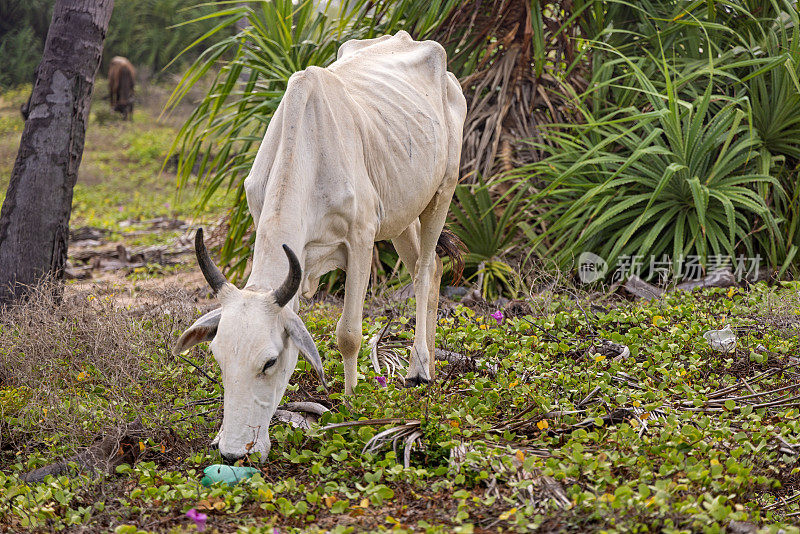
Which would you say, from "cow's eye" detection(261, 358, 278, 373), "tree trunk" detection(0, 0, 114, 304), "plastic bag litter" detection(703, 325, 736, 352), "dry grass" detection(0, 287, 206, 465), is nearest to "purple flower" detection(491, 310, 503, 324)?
"plastic bag litter" detection(703, 325, 736, 352)

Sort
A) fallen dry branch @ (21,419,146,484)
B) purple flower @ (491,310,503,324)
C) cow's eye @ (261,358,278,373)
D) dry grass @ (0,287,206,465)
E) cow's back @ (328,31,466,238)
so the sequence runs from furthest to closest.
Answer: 1. purple flower @ (491,310,503,324)
2. cow's back @ (328,31,466,238)
3. dry grass @ (0,287,206,465)
4. fallen dry branch @ (21,419,146,484)
5. cow's eye @ (261,358,278,373)

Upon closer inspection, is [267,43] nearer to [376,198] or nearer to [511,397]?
[376,198]

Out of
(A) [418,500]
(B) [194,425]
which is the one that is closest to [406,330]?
(B) [194,425]

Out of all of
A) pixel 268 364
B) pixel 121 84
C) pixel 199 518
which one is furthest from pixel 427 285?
pixel 121 84

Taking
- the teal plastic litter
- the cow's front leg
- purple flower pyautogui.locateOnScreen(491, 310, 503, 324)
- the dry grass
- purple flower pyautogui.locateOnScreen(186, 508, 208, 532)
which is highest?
the cow's front leg

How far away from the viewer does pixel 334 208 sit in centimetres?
334

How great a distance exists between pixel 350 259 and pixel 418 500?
1089mm

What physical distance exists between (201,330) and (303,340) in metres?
0.37

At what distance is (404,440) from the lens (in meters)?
3.20

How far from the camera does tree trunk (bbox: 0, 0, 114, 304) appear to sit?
5102 mm

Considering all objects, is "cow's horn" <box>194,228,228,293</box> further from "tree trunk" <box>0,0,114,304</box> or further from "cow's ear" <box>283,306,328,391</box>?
"tree trunk" <box>0,0,114,304</box>

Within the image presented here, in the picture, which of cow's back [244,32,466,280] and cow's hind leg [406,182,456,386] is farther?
cow's hind leg [406,182,456,386]

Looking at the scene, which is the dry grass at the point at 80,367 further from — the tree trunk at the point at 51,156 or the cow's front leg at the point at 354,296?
the cow's front leg at the point at 354,296

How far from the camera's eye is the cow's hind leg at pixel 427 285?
430 centimetres
